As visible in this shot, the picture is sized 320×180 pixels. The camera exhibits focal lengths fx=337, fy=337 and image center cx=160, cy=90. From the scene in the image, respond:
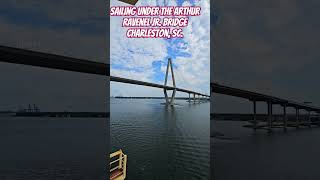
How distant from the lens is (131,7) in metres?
9.39

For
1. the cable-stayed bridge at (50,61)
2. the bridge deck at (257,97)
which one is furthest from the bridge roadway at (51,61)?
the bridge deck at (257,97)

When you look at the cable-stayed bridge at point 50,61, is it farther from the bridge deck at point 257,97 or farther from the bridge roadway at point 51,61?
the bridge deck at point 257,97

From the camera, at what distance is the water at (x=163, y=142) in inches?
357

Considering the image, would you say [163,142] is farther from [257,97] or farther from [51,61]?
[257,97]

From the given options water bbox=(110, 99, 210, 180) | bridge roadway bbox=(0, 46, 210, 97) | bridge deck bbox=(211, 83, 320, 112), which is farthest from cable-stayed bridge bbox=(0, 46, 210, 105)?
water bbox=(110, 99, 210, 180)

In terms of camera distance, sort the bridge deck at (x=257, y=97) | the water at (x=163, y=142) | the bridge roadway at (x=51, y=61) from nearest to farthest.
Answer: the water at (x=163, y=142) → the bridge roadway at (x=51, y=61) → the bridge deck at (x=257, y=97)

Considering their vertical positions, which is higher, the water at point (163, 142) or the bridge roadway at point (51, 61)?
the bridge roadway at point (51, 61)

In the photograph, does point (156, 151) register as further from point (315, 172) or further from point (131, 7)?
point (315, 172)

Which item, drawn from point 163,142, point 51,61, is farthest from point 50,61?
point 163,142

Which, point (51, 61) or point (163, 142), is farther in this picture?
point (51, 61)

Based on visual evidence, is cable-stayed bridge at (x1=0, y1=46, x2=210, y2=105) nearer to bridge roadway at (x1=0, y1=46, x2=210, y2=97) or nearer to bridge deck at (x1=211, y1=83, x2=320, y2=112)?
bridge roadway at (x1=0, y1=46, x2=210, y2=97)

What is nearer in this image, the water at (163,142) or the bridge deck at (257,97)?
the water at (163,142)

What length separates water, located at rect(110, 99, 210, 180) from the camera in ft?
29.7

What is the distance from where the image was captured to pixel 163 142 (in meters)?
→ 9.49
